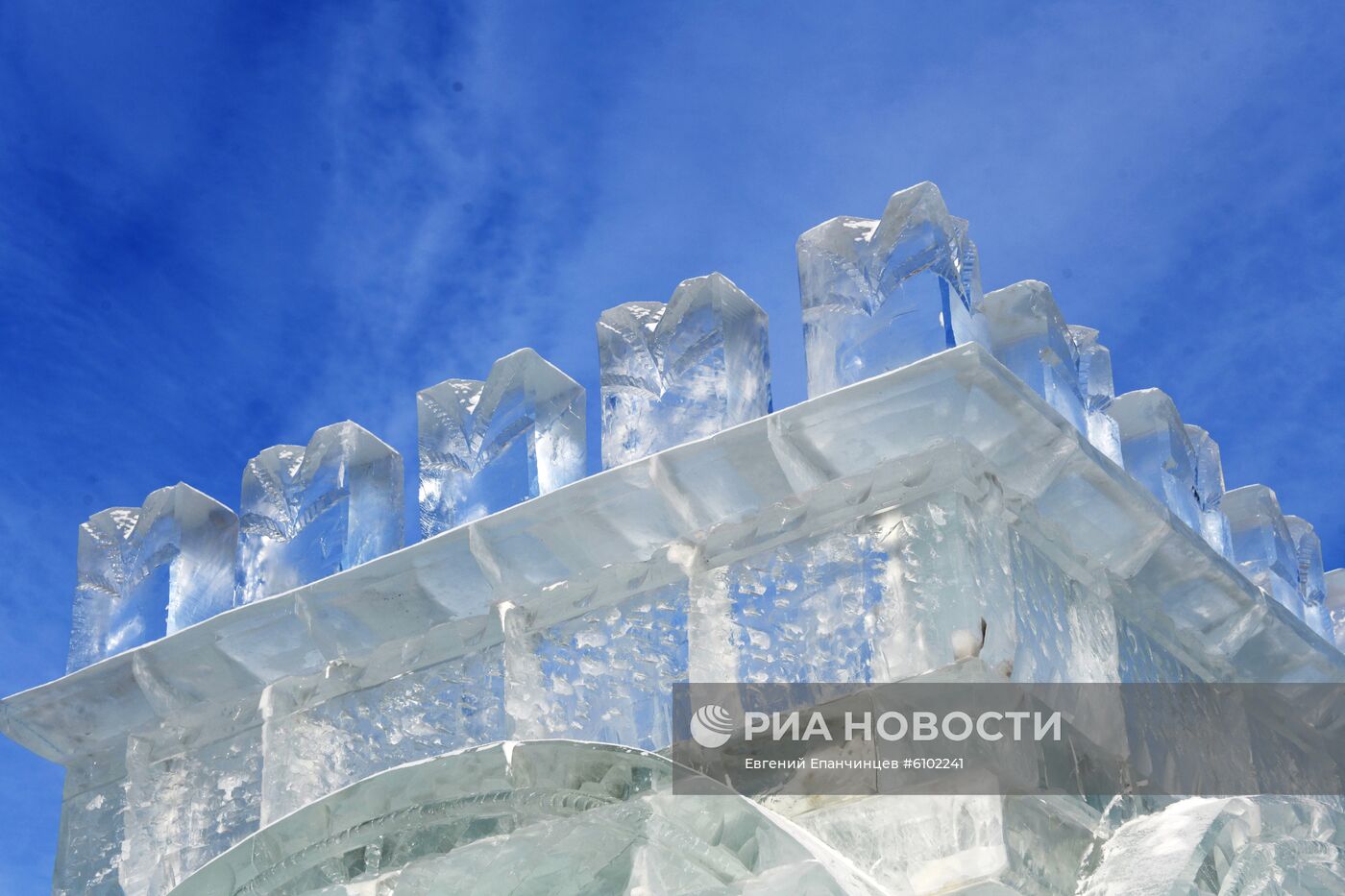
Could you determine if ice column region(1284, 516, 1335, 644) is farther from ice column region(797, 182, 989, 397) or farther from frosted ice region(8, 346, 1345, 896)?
ice column region(797, 182, 989, 397)

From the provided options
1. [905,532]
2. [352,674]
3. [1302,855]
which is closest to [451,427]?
[352,674]

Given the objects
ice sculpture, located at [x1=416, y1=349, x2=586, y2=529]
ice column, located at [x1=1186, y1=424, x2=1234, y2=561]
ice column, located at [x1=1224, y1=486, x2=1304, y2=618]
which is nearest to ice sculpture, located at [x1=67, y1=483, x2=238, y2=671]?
ice sculpture, located at [x1=416, y1=349, x2=586, y2=529]

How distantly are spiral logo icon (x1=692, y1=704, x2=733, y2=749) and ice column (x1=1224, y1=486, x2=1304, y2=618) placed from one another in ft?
4.72

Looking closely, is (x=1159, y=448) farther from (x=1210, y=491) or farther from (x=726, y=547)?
(x=726, y=547)

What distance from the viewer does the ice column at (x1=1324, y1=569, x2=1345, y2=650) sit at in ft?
13.9

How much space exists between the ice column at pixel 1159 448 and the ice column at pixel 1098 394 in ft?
0.17

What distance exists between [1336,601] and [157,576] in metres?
2.80

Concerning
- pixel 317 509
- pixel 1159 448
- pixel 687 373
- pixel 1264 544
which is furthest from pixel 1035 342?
pixel 317 509

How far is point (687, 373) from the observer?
3266 millimetres

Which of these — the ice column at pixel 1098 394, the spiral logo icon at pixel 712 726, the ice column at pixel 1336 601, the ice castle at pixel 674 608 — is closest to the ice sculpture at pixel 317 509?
the ice castle at pixel 674 608

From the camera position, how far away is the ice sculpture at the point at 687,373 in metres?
3.21

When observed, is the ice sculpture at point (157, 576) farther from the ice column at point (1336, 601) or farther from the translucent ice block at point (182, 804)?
the ice column at point (1336, 601)

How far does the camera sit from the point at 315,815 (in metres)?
2.52

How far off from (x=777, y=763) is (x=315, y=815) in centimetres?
73
